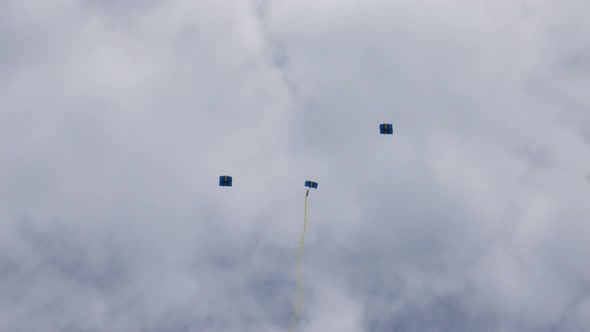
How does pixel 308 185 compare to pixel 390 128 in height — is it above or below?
below

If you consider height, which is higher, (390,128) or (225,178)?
(390,128)

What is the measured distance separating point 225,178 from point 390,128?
4116 centimetres

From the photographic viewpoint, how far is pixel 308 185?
4695 inches

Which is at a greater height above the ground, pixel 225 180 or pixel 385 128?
pixel 385 128

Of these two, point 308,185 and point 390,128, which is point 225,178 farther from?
point 390,128

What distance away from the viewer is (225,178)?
12375cm

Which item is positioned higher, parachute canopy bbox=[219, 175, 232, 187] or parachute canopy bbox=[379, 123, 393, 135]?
parachute canopy bbox=[379, 123, 393, 135]

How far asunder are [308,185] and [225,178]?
19996 mm

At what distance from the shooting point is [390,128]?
126250mm

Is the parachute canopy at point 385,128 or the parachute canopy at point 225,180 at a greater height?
the parachute canopy at point 385,128

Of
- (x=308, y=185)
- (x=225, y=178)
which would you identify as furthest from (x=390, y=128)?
(x=225, y=178)
